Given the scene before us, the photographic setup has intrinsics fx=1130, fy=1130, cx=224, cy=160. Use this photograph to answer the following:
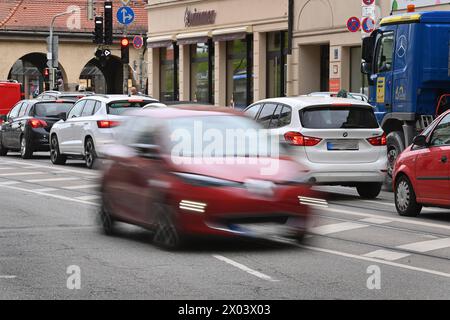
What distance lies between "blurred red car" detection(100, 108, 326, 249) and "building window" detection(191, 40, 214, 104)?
34469 mm

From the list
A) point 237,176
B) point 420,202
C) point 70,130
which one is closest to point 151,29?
point 70,130

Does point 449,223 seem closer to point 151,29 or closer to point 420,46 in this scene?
point 420,46

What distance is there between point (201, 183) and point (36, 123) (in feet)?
62.5

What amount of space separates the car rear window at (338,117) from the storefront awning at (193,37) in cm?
2810

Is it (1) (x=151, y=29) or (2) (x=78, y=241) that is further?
(1) (x=151, y=29)

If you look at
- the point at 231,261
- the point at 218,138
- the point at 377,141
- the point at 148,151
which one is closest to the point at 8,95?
the point at 377,141

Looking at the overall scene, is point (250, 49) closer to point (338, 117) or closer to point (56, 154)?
point (56, 154)

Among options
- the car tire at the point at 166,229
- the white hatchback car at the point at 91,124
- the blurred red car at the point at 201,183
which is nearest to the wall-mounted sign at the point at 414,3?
the white hatchback car at the point at 91,124

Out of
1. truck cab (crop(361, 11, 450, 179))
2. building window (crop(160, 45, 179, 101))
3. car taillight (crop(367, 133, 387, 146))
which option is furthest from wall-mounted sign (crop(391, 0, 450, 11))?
building window (crop(160, 45, 179, 101))

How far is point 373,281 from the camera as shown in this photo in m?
9.85

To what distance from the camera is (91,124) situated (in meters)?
25.1

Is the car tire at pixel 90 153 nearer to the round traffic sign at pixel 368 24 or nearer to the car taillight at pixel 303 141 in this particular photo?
the round traffic sign at pixel 368 24

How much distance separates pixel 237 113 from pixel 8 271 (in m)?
3.75
